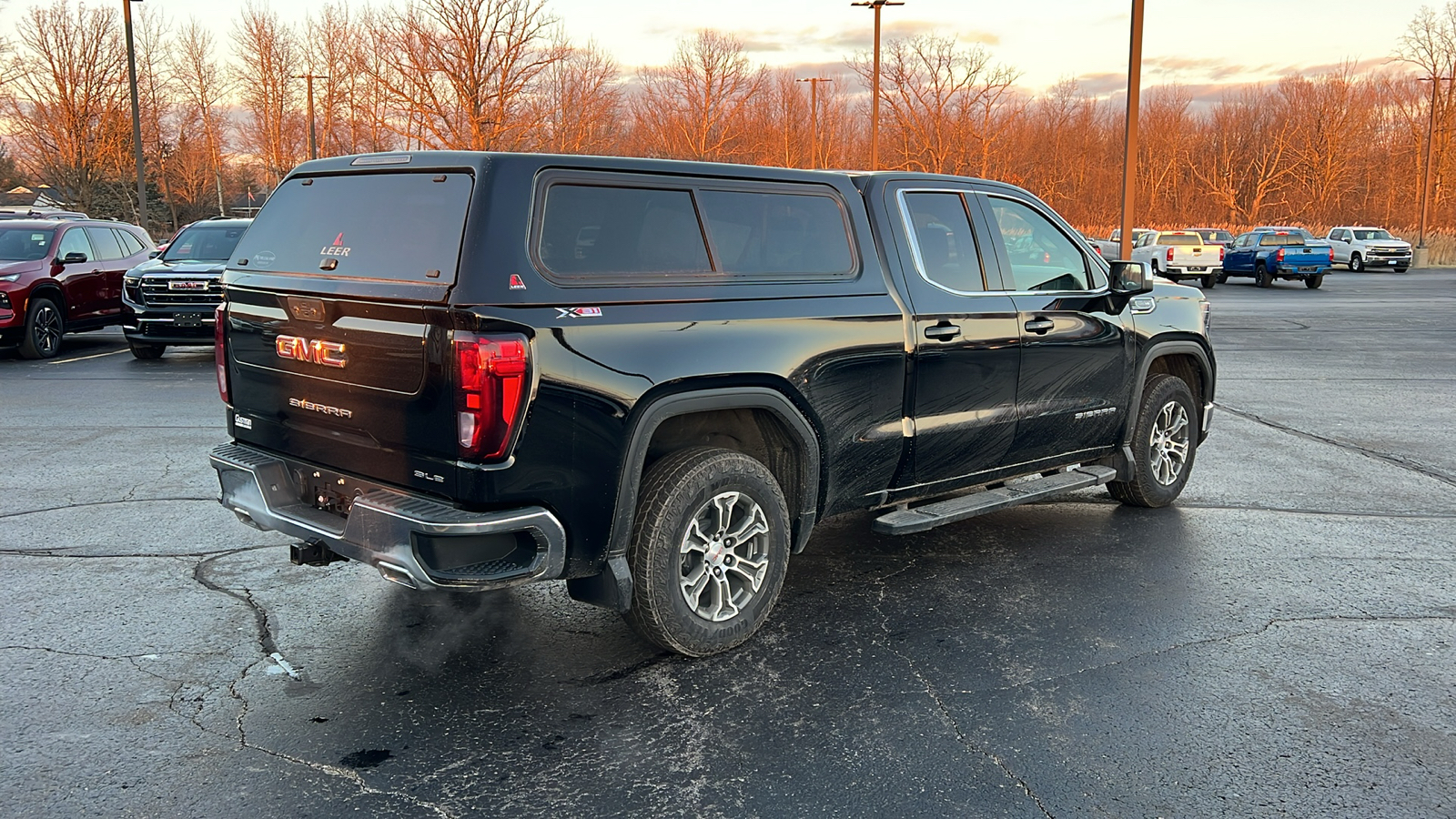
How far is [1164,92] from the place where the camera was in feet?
274

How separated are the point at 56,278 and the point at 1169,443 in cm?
1382

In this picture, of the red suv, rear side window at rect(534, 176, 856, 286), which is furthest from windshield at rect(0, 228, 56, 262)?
rear side window at rect(534, 176, 856, 286)

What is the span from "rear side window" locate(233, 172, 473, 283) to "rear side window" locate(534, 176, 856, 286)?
0.34m

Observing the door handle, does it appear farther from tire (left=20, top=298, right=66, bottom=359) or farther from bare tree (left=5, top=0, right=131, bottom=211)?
bare tree (left=5, top=0, right=131, bottom=211)

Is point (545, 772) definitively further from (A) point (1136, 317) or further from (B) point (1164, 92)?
(B) point (1164, 92)

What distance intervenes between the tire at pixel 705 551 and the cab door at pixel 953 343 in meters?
0.97

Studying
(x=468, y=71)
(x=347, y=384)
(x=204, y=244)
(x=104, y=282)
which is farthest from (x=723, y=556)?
(x=468, y=71)

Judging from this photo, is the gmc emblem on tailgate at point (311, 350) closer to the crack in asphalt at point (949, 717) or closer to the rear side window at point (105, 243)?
the crack in asphalt at point (949, 717)

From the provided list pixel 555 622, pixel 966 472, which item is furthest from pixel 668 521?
pixel 966 472

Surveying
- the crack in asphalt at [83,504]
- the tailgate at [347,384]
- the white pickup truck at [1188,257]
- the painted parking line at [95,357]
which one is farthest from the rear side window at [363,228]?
the white pickup truck at [1188,257]

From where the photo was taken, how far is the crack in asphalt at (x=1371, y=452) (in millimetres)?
8016

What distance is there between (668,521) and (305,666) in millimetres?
1526

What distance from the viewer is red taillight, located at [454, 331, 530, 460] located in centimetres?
369

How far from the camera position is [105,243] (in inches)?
614
